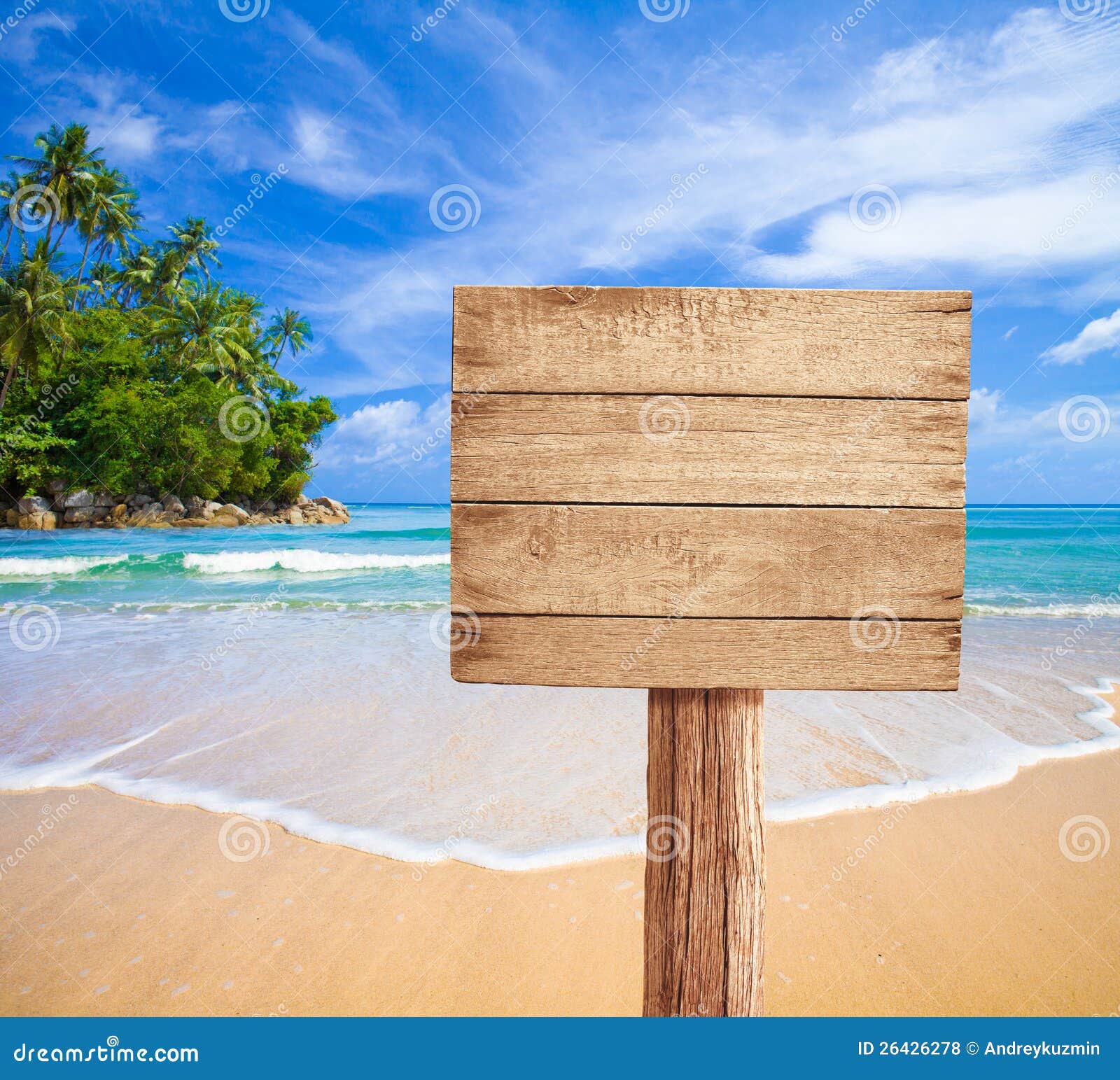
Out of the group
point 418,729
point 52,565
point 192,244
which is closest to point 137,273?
point 192,244

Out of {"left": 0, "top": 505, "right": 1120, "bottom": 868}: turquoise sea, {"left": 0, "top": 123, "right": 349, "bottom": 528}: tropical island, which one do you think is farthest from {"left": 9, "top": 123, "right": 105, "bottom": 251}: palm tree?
{"left": 0, "top": 505, "right": 1120, "bottom": 868}: turquoise sea

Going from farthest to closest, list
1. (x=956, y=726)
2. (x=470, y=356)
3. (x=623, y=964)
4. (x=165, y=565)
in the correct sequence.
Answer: (x=165, y=565), (x=956, y=726), (x=623, y=964), (x=470, y=356)

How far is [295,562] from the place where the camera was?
16859 mm

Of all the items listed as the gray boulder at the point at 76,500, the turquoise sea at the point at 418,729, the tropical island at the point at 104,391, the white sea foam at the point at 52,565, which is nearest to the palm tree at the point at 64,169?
the tropical island at the point at 104,391

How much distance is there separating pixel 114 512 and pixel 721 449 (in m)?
37.3

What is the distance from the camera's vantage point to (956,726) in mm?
4988

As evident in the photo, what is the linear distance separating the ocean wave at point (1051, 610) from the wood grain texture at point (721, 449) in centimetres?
1121

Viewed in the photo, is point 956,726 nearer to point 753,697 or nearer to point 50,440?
point 753,697

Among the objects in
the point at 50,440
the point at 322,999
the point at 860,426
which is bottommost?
the point at 322,999

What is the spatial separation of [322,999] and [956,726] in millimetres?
4816

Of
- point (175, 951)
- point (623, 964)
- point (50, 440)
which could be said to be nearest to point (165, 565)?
point (175, 951)

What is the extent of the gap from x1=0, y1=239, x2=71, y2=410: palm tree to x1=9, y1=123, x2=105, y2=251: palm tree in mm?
4791

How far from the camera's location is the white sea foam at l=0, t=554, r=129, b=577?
14.8m

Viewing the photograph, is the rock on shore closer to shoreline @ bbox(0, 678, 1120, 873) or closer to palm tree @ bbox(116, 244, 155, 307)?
palm tree @ bbox(116, 244, 155, 307)
